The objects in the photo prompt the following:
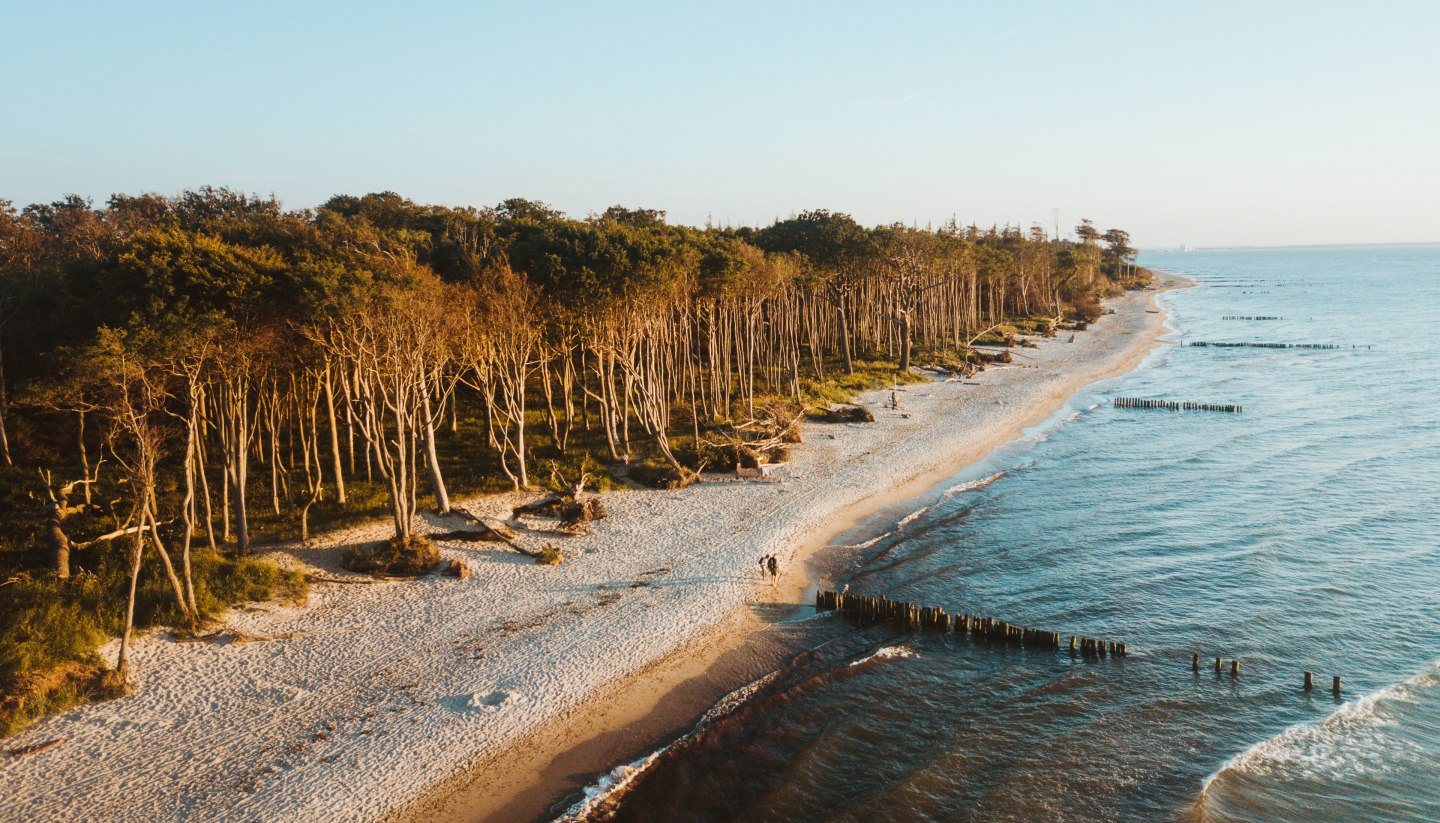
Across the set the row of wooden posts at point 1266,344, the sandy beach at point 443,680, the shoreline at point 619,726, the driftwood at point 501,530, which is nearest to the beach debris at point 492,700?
the sandy beach at point 443,680

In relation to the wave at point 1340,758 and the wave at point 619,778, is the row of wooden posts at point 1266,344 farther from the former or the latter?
the wave at point 619,778

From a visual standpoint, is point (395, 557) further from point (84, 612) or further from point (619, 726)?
point (619, 726)

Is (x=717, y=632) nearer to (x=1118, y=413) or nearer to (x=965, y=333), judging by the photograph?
(x=1118, y=413)

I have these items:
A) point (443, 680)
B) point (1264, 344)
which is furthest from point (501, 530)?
point (1264, 344)

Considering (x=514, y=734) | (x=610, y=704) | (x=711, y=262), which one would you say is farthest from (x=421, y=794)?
(x=711, y=262)

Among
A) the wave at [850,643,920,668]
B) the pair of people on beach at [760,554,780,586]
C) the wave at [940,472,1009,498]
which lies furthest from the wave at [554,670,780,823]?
the wave at [940,472,1009,498]

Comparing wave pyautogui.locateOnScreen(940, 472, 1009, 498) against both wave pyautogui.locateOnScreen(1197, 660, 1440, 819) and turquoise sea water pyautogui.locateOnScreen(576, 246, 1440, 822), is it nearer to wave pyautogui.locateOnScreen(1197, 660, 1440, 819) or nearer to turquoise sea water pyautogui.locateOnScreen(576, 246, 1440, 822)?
turquoise sea water pyautogui.locateOnScreen(576, 246, 1440, 822)

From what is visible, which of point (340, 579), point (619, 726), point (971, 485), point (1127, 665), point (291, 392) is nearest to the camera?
point (619, 726)
